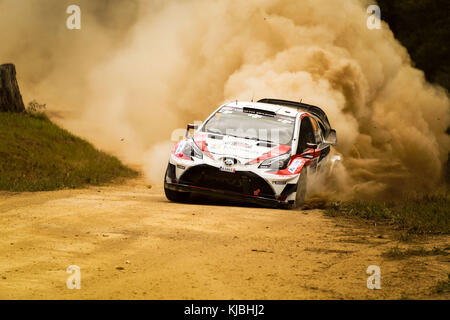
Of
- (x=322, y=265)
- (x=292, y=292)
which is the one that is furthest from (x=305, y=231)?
(x=292, y=292)

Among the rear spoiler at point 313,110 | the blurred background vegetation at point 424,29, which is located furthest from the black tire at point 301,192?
the blurred background vegetation at point 424,29

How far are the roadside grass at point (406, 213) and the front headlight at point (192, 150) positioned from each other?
6.86 feet

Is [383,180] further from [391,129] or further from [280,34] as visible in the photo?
[280,34]

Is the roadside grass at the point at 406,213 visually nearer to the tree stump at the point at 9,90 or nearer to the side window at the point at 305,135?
the side window at the point at 305,135

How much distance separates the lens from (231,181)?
1080 centimetres

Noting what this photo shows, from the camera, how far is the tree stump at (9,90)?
56.2 ft

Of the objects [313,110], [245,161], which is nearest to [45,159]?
[313,110]

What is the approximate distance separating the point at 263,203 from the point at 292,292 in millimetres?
4922

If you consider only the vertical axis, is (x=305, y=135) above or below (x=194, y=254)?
above

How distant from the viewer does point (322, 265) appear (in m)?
7.07

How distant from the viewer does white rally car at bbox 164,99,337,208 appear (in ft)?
35.5

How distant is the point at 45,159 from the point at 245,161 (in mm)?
6057

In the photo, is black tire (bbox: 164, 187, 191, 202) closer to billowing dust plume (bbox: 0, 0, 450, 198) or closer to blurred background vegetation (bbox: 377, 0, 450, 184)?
billowing dust plume (bbox: 0, 0, 450, 198)

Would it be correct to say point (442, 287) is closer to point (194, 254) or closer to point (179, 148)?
point (194, 254)
